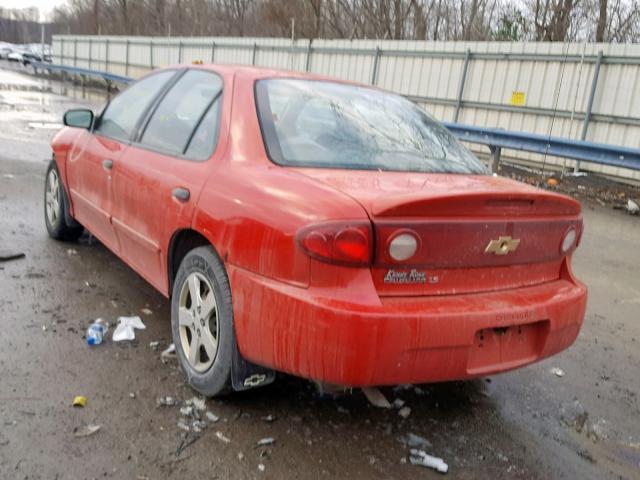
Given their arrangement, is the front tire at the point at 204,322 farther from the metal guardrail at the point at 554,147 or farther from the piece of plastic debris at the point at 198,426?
the metal guardrail at the point at 554,147

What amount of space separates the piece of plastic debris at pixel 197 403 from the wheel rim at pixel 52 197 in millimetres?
2941

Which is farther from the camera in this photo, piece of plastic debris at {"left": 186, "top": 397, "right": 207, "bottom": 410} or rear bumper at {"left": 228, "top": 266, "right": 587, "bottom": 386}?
piece of plastic debris at {"left": 186, "top": 397, "right": 207, "bottom": 410}

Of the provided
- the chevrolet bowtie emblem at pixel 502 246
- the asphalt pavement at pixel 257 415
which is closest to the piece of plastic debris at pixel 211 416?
the asphalt pavement at pixel 257 415

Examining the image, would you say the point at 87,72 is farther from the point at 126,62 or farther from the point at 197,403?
the point at 197,403

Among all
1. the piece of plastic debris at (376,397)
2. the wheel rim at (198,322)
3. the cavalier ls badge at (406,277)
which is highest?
the cavalier ls badge at (406,277)

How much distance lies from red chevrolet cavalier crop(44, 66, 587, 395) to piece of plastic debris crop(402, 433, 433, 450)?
0.42m

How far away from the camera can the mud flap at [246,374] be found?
8.86ft

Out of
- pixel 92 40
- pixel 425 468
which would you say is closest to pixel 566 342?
pixel 425 468

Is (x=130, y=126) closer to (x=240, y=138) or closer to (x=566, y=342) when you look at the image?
(x=240, y=138)

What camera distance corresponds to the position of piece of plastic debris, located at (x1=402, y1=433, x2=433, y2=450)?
8.99 feet

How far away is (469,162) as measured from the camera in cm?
344

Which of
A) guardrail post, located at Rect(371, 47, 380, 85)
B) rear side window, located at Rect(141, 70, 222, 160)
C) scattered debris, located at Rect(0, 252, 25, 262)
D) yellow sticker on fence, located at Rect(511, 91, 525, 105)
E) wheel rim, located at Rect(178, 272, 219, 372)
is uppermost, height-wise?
guardrail post, located at Rect(371, 47, 380, 85)

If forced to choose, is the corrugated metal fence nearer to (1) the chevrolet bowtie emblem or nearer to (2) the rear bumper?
(1) the chevrolet bowtie emblem

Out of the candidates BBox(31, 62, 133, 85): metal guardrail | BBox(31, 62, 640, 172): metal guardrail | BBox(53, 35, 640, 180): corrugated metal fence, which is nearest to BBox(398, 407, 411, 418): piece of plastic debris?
BBox(31, 62, 640, 172): metal guardrail
